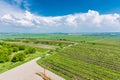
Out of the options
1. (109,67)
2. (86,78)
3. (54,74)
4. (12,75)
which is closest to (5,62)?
(12,75)

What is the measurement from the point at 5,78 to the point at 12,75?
1.87 metres

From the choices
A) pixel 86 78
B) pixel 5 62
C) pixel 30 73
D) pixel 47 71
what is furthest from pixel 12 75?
pixel 86 78

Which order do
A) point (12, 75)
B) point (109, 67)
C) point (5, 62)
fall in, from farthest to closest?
point (5, 62) → point (109, 67) → point (12, 75)

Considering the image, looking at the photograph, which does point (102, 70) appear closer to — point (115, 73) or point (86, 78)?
point (115, 73)

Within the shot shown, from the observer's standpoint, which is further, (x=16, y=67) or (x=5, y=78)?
(x=16, y=67)

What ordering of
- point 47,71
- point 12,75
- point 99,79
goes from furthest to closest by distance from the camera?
point 47,71 → point 12,75 → point 99,79

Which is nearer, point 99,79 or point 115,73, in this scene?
point 99,79

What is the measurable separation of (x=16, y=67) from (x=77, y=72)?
16.2 meters

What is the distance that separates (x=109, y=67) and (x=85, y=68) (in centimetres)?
637

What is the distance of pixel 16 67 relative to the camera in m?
35.8

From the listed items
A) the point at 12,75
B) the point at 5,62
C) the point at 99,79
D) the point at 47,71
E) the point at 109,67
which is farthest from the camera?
the point at 5,62

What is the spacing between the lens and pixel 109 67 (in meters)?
35.1

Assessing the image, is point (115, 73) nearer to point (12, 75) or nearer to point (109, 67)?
point (109, 67)

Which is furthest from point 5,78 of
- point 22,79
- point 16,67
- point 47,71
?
point 47,71
